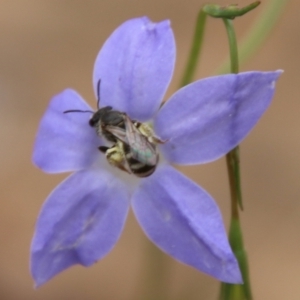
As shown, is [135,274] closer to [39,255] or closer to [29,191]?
[29,191]

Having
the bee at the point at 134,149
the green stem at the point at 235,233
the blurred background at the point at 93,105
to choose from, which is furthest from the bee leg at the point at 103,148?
the blurred background at the point at 93,105

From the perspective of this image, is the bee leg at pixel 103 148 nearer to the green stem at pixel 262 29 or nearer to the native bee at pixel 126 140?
the native bee at pixel 126 140

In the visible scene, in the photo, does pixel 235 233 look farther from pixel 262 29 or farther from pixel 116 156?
pixel 262 29

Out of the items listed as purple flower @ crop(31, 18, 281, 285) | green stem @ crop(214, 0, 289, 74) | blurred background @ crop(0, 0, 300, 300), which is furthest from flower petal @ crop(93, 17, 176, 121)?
blurred background @ crop(0, 0, 300, 300)

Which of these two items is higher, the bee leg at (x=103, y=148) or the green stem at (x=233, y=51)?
the green stem at (x=233, y=51)

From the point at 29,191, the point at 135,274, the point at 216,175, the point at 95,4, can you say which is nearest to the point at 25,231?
the point at 29,191
